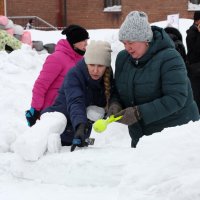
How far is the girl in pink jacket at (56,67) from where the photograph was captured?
401 centimetres

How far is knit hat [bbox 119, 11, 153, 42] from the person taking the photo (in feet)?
10.0

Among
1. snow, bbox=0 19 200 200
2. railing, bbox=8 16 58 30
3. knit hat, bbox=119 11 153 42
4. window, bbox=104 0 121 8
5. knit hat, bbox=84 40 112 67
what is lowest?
railing, bbox=8 16 58 30

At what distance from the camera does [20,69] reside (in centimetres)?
945

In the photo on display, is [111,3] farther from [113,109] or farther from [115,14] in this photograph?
[113,109]

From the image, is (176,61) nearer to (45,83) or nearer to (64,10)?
(45,83)

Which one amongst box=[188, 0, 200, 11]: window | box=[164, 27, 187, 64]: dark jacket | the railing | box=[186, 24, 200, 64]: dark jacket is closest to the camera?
box=[164, 27, 187, 64]: dark jacket

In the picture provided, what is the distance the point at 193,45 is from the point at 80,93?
259 cm

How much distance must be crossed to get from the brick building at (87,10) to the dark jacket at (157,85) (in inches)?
787

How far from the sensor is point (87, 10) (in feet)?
79.9

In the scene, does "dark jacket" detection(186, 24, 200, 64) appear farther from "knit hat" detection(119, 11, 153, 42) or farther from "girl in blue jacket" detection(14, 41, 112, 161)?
"knit hat" detection(119, 11, 153, 42)

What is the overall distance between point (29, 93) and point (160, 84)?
5386 millimetres

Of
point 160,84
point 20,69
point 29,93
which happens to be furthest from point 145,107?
point 20,69

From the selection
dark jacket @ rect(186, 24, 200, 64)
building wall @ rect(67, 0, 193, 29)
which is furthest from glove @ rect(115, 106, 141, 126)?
building wall @ rect(67, 0, 193, 29)

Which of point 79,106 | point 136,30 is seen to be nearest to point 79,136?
point 79,106
